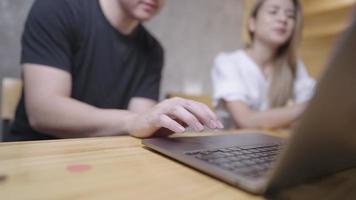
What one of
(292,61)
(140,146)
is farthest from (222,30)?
(140,146)

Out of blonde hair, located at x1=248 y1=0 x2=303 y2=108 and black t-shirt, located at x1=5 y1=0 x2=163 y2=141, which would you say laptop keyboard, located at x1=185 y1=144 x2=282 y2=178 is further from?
blonde hair, located at x1=248 y1=0 x2=303 y2=108

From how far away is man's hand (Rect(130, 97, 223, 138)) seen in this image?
0.48 meters

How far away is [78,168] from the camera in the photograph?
0.32m

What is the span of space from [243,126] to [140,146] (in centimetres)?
Result: 68

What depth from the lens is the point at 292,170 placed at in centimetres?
27

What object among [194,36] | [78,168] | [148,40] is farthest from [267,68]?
[78,168]

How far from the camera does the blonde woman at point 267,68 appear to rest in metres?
1.25

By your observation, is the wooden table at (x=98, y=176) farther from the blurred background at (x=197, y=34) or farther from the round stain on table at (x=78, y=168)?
the blurred background at (x=197, y=34)

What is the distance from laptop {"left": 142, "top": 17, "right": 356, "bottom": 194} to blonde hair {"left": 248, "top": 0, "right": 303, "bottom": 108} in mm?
891

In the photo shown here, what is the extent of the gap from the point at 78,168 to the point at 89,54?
1.94 feet

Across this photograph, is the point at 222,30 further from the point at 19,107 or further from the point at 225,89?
the point at 19,107

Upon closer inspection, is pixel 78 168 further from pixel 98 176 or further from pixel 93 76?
pixel 93 76

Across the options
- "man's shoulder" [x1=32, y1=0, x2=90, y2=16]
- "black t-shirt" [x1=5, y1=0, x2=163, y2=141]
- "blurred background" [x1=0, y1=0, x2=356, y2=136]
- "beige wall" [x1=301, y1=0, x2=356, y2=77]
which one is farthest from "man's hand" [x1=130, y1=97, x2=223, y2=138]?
"beige wall" [x1=301, y1=0, x2=356, y2=77]

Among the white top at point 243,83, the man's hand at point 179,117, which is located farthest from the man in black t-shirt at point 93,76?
the white top at point 243,83
